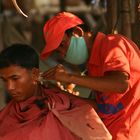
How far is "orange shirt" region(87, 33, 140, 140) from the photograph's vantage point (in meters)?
2.91

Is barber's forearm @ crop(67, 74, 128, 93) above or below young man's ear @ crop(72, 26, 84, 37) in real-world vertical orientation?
below

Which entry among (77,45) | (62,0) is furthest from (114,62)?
(62,0)

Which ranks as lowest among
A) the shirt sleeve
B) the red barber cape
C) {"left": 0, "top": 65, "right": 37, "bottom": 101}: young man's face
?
the red barber cape

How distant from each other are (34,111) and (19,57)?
32cm

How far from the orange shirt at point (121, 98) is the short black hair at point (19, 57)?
0.33 m

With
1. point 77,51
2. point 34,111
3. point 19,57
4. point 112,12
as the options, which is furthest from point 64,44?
point 112,12

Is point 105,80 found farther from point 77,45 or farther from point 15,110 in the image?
point 15,110

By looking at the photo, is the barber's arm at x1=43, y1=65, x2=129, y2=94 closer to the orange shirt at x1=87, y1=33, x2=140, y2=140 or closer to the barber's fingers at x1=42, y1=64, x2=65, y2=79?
the barber's fingers at x1=42, y1=64, x2=65, y2=79

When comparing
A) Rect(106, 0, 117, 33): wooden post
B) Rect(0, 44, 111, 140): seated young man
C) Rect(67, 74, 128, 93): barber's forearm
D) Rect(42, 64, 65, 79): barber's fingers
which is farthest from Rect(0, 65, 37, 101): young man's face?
Rect(106, 0, 117, 33): wooden post

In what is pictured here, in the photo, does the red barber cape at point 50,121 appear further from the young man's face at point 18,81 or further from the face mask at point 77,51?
the face mask at point 77,51

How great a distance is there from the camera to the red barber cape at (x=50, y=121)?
2840 millimetres

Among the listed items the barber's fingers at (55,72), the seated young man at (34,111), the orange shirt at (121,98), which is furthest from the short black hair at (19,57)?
the orange shirt at (121,98)

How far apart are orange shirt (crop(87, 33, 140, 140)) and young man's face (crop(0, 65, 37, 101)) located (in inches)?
14.5

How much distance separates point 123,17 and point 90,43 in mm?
712
